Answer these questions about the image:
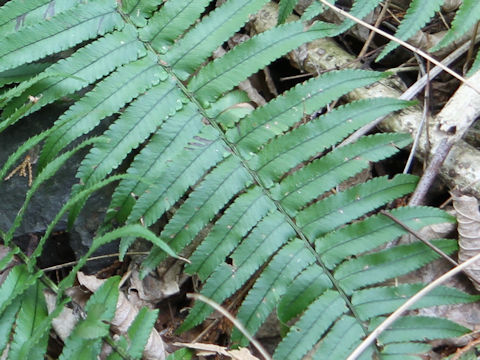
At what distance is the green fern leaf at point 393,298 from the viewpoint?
1.96 meters

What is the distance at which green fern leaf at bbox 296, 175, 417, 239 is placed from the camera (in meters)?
2.02

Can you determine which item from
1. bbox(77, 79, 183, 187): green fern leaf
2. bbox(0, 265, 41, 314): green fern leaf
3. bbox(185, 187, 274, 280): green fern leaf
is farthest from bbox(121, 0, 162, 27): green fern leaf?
bbox(0, 265, 41, 314): green fern leaf

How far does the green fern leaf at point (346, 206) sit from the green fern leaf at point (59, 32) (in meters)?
1.02

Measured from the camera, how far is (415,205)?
210cm

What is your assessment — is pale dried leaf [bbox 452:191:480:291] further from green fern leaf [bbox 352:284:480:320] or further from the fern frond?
the fern frond

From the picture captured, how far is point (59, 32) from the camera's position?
202cm

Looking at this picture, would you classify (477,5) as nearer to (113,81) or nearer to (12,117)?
(113,81)

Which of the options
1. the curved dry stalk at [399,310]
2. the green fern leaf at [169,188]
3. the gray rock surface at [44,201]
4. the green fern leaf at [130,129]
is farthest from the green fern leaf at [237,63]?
the curved dry stalk at [399,310]

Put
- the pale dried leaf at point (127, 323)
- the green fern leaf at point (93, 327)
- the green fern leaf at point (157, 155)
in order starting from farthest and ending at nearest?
the pale dried leaf at point (127, 323) → the green fern leaf at point (157, 155) → the green fern leaf at point (93, 327)

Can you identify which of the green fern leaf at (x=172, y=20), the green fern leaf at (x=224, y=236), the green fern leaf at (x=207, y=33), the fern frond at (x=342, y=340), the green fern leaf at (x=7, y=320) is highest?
the green fern leaf at (x=172, y=20)

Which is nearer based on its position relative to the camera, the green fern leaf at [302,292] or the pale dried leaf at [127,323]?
the green fern leaf at [302,292]

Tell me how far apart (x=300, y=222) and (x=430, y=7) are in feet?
3.00

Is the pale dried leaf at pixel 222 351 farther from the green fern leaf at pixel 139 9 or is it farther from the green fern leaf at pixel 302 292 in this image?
the green fern leaf at pixel 139 9

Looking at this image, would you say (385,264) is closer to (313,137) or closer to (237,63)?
(313,137)
